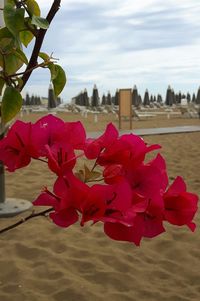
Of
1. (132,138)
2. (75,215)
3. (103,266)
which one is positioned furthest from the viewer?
(103,266)

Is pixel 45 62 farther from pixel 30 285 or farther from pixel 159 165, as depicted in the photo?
pixel 30 285

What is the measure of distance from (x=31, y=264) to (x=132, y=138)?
2526 mm

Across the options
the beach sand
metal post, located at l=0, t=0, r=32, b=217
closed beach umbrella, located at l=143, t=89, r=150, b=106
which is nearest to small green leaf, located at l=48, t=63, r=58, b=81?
the beach sand

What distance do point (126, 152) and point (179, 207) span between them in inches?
4.7

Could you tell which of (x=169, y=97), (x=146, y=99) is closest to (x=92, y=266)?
(x=169, y=97)

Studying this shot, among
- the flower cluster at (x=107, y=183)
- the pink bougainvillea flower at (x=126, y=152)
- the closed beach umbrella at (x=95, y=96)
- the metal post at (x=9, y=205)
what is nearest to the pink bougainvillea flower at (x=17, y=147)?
the flower cluster at (x=107, y=183)

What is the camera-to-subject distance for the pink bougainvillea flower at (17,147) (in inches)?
28.7

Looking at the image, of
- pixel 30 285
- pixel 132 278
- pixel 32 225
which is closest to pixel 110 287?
pixel 132 278

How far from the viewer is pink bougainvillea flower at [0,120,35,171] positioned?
0.73 m

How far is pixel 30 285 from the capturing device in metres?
2.75

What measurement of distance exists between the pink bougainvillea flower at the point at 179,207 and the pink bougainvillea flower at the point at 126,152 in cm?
7

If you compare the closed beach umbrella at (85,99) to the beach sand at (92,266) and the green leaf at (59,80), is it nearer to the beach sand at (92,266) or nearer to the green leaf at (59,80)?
the beach sand at (92,266)

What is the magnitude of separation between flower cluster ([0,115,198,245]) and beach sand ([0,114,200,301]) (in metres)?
2.01

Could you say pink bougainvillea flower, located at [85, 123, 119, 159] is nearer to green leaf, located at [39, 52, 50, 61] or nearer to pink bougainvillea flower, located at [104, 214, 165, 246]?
pink bougainvillea flower, located at [104, 214, 165, 246]
